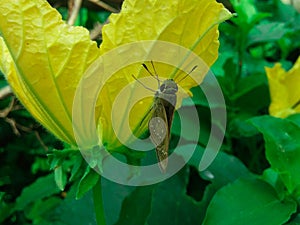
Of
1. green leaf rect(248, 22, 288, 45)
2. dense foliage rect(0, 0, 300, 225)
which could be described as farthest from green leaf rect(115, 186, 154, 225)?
green leaf rect(248, 22, 288, 45)

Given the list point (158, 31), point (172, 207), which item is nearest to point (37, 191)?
point (172, 207)

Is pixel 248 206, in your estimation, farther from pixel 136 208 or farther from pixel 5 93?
pixel 5 93

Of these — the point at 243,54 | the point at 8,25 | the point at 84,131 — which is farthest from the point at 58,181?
the point at 243,54

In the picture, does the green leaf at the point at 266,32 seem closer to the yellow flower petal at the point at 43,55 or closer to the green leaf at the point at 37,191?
the green leaf at the point at 37,191

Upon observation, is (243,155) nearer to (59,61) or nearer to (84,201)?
(84,201)

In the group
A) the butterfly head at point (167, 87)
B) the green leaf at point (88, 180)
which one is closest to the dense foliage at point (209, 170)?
the green leaf at point (88, 180)
